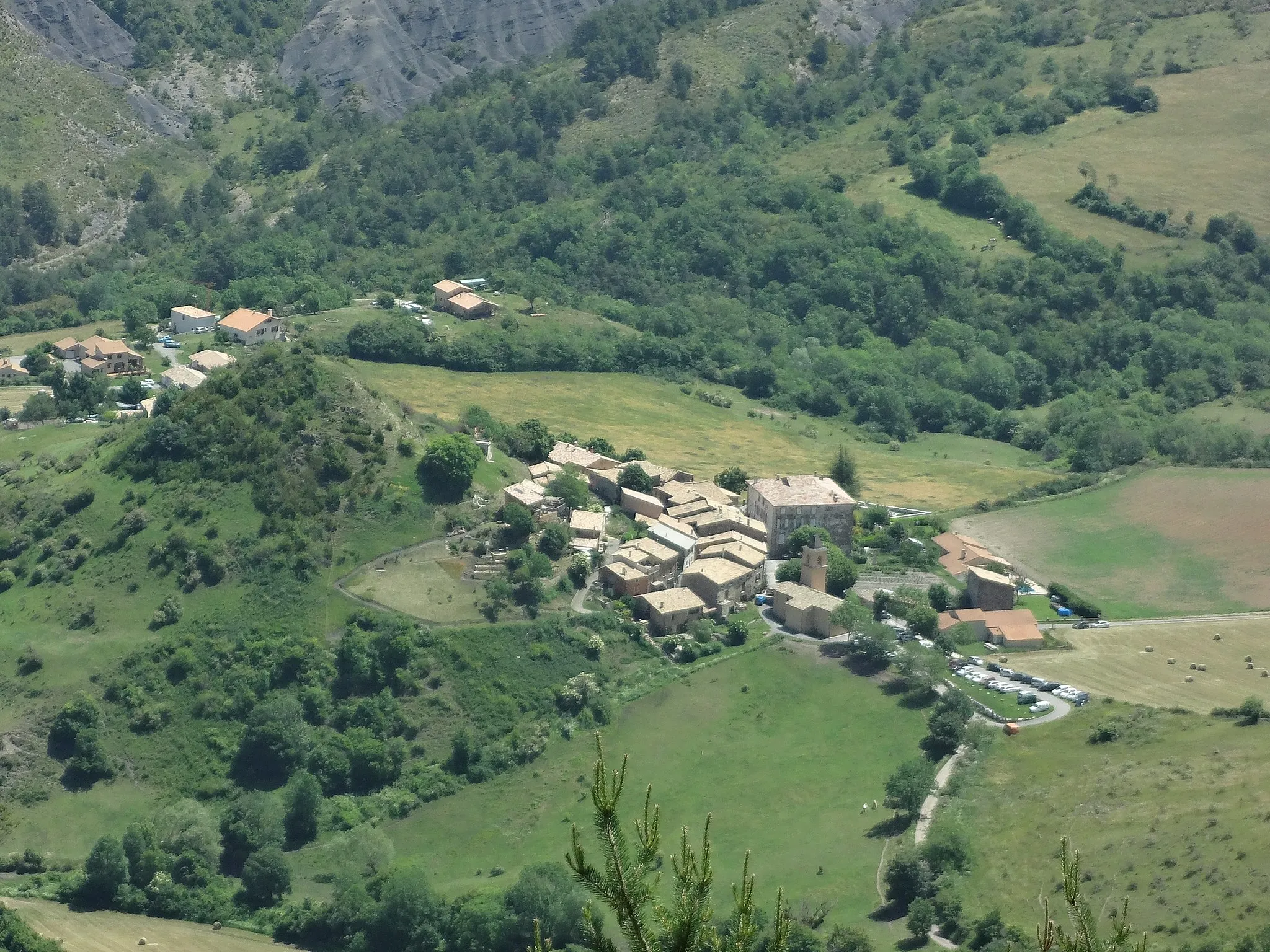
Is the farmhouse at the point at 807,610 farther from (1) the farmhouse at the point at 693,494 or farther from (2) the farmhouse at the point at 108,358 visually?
(2) the farmhouse at the point at 108,358

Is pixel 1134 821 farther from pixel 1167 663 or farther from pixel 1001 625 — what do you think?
pixel 1001 625

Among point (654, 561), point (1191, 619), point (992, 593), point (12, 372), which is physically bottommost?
point (1191, 619)

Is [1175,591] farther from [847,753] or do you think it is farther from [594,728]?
[594,728]

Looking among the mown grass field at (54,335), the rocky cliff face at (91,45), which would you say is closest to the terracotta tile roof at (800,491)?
the mown grass field at (54,335)

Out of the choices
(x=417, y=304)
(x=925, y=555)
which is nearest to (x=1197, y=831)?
(x=925, y=555)

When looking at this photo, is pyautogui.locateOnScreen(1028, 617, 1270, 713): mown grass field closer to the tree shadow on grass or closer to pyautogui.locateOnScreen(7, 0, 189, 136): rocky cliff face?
the tree shadow on grass

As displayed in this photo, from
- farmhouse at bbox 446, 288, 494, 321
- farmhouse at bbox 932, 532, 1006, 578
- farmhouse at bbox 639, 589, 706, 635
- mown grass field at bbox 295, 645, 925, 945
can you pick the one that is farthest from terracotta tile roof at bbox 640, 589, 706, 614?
farmhouse at bbox 446, 288, 494, 321

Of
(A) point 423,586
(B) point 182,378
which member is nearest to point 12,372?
(B) point 182,378
